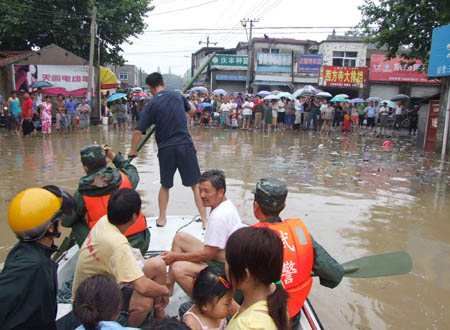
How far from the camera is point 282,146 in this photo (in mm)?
13914

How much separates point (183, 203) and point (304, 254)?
15.1 feet

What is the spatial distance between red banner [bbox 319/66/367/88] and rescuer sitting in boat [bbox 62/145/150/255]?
2704cm

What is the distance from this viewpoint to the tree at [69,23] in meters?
20.2

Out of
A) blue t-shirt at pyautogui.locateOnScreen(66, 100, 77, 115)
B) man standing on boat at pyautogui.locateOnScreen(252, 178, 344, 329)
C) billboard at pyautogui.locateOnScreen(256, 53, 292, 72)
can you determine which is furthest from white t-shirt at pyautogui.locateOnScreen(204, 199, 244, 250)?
billboard at pyautogui.locateOnScreen(256, 53, 292, 72)

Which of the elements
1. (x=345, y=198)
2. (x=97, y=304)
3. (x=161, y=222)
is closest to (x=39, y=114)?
(x=345, y=198)

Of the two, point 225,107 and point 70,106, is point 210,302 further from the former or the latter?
point 225,107

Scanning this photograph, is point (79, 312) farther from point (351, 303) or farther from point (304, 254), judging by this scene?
point (351, 303)

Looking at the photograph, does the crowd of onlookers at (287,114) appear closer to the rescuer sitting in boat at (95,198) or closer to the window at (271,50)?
the window at (271,50)

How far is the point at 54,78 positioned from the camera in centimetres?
1916

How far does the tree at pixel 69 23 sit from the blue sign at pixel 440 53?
1695 cm

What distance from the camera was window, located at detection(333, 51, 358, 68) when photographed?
2912 cm

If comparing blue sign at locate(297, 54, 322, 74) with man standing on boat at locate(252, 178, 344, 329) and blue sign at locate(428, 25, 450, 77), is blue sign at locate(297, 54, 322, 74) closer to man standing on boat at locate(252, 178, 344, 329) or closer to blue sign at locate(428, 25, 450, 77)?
blue sign at locate(428, 25, 450, 77)

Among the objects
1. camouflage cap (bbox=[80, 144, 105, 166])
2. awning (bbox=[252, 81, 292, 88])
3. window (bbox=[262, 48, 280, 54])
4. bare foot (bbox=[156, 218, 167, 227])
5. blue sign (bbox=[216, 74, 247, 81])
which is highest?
window (bbox=[262, 48, 280, 54])

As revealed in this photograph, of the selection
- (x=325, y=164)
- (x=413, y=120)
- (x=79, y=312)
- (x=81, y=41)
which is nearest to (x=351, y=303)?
(x=79, y=312)
